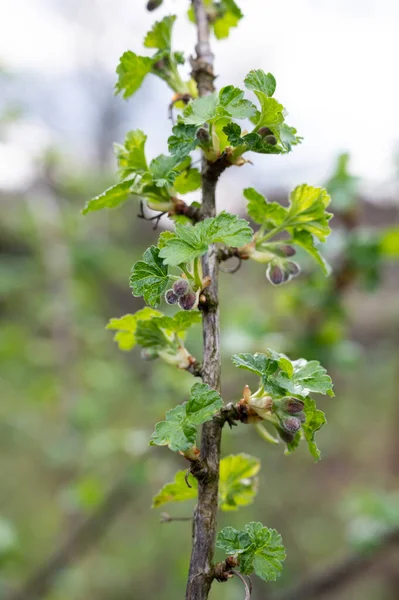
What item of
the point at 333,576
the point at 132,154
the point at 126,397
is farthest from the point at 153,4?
the point at 126,397

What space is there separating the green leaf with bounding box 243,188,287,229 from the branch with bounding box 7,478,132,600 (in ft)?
4.98

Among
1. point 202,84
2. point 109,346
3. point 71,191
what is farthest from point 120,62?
point 109,346

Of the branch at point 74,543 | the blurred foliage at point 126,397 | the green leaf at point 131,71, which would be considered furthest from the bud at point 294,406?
the branch at point 74,543

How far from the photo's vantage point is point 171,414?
1.65 feet

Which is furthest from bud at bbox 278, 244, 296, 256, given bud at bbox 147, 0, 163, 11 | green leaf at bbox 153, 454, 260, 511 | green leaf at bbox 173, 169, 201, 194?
bud at bbox 147, 0, 163, 11

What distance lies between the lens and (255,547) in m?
A: 0.50

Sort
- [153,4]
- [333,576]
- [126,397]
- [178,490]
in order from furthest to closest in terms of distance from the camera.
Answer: [126,397] → [333,576] → [153,4] → [178,490]

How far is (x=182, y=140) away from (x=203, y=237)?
105mm

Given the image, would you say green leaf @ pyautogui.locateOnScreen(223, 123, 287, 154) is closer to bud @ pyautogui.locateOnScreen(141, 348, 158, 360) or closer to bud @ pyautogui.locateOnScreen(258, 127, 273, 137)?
bud @ pyautogui.locateOnScreen(258, 127, 273, 137)

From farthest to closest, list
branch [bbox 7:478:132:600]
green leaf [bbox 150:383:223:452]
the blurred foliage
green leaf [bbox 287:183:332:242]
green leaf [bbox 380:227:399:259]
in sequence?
branch [bbox 7:478:132:600] < the blurred foliage < green leaf [bbox 380:227:399:259] < green leaf [bbox 287:183:332:242] < green leaf [bbox 150:383:223:452]

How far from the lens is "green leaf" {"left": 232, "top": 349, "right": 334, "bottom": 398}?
1.62ft

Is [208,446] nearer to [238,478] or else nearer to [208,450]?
[208,450]

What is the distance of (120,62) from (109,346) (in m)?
2.93

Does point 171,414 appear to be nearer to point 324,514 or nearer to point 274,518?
point 274,518
